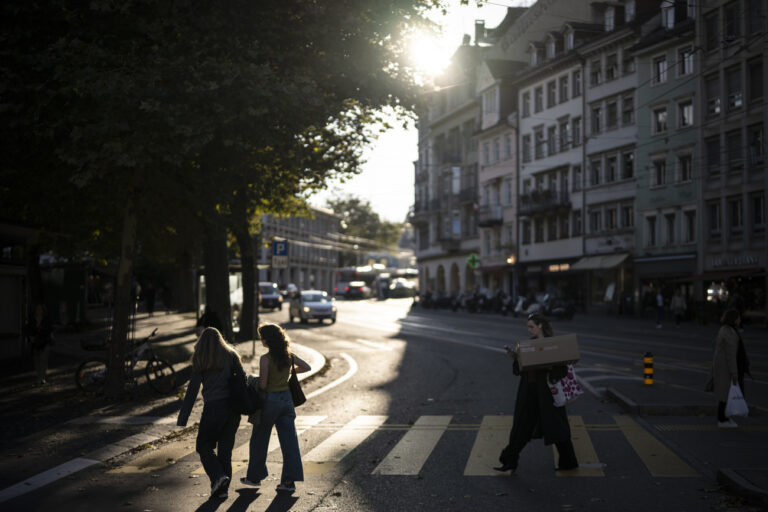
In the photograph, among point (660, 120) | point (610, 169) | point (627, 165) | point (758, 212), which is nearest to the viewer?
point (758, 212)

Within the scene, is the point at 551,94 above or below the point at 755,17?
above

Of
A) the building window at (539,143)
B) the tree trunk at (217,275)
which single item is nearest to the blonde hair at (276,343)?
the tree trunk at (217,275)

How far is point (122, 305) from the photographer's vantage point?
16.6m

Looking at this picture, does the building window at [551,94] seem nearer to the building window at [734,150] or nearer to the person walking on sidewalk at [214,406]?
the building window at [734,150]

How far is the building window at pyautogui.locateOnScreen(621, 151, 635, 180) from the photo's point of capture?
2056 inches

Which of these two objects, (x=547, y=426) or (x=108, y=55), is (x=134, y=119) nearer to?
(x=108, y=55)

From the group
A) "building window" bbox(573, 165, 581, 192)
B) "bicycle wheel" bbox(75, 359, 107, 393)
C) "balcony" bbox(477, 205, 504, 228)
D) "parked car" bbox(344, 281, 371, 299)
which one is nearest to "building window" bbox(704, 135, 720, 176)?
"building window" bbox(573, 165, 581, 192)

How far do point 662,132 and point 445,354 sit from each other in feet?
89.7

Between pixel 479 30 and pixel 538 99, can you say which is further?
pixel 479 30

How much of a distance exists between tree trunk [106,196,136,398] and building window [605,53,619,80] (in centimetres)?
4193

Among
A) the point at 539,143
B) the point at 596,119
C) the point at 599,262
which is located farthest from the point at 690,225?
the point at 539,143

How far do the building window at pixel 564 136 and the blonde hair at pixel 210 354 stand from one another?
5326cm

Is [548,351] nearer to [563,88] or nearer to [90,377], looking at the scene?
[90,377]

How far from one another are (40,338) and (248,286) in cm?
1297
